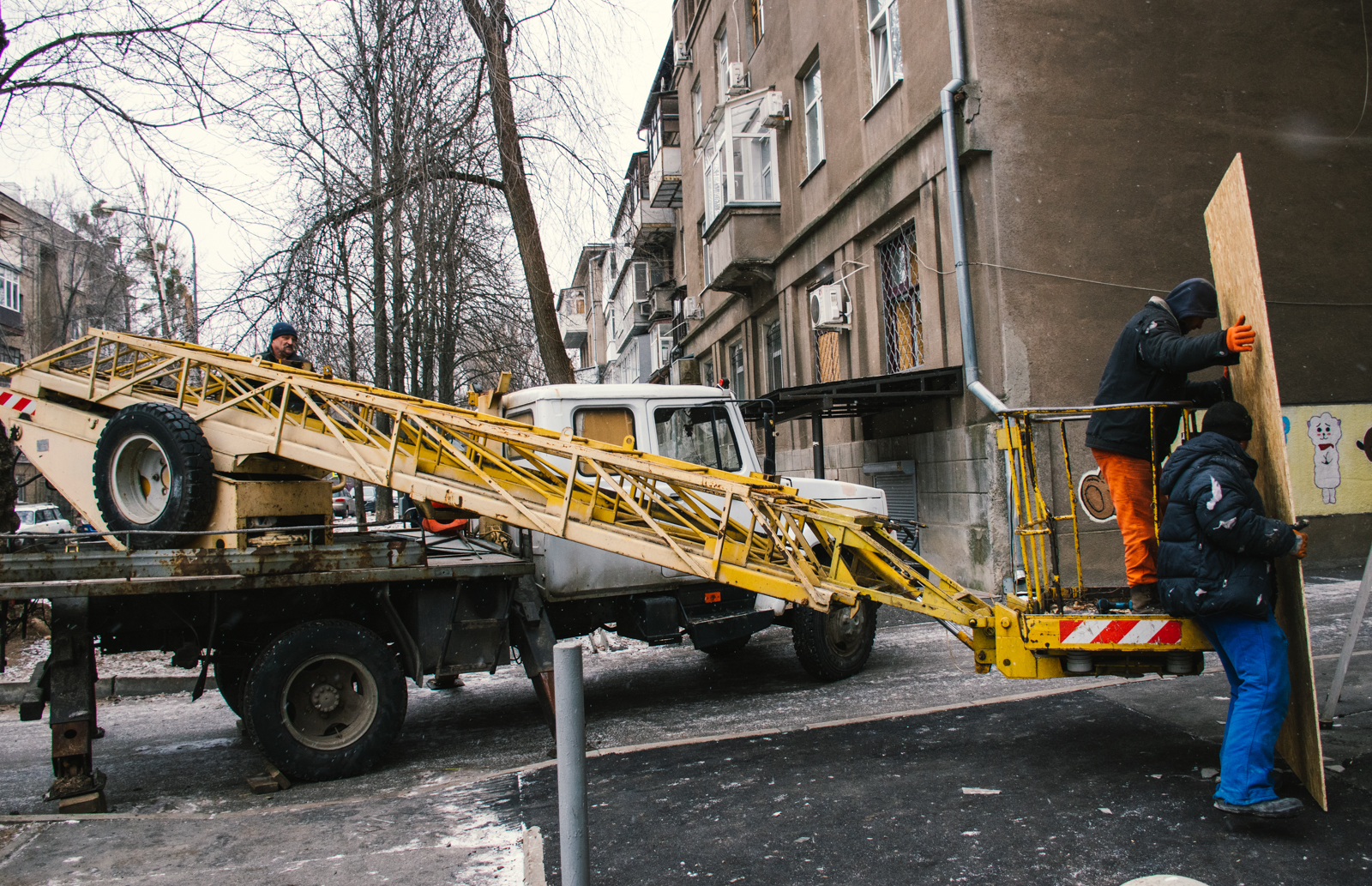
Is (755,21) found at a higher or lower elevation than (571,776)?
higher

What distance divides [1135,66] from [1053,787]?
9680 mm

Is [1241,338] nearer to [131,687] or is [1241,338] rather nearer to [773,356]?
[131,687]

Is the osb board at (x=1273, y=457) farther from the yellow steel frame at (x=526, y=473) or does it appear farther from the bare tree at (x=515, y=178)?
the bare tree at (x=515, y=178)

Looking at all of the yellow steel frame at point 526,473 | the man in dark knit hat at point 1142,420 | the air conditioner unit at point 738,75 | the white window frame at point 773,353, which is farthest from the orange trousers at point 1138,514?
the air conditioner unit at point 738,75

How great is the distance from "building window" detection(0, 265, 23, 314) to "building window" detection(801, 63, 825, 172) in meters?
33.3

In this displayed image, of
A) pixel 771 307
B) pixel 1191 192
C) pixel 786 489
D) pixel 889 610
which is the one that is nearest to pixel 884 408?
pixel 889 610

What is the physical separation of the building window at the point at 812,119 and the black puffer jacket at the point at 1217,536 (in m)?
12.2

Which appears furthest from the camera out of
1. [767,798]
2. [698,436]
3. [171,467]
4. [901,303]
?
[901,303]

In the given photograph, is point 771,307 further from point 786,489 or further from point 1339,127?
point 786,489

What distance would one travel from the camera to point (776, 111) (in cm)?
1620

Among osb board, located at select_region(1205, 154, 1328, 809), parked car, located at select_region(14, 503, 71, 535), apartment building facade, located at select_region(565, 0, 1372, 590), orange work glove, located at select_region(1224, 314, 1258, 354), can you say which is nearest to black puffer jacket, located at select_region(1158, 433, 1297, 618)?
osb board, located at select_region(1205, 154, 1328, 809)

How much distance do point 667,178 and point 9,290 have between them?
27.8 metres

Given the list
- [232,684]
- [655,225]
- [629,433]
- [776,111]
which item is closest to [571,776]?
[629,433]

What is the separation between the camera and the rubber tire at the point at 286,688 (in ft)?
16.4
